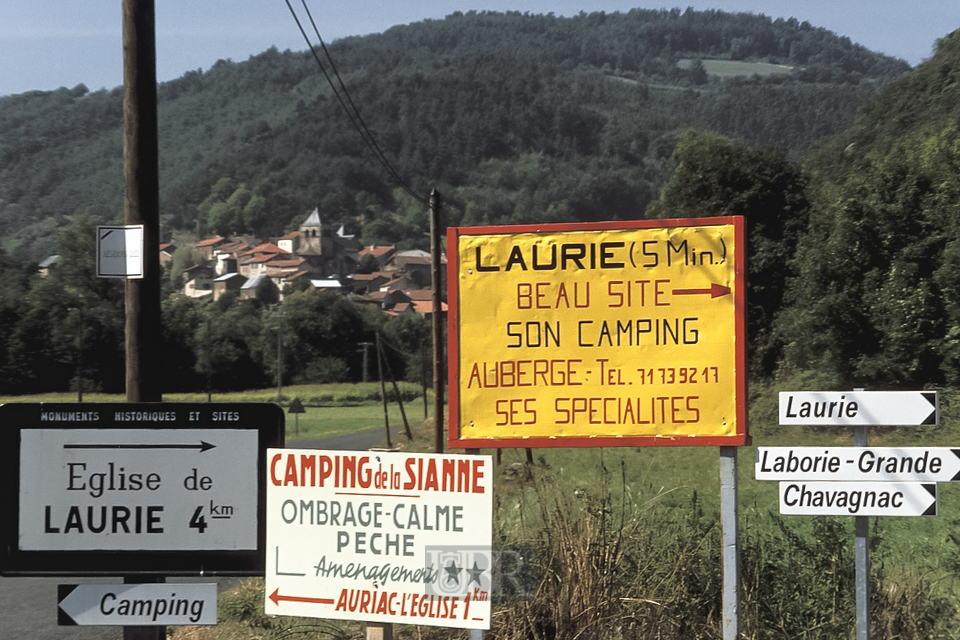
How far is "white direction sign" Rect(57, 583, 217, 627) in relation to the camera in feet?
14.2

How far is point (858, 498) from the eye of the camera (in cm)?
480

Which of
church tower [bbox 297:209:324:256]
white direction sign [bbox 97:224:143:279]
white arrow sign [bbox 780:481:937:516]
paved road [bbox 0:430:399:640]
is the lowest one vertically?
paved road [bbox 0:430:399:640]

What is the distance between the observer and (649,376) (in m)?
4.92

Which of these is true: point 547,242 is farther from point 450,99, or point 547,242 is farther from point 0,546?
point 450,99

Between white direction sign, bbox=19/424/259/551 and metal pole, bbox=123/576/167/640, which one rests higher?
white direction sign, bbox=19/424/259/551

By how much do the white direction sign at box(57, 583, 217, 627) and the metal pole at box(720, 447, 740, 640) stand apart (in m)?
2.63

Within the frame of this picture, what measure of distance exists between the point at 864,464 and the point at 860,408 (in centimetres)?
30

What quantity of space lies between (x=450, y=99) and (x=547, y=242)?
200 meters

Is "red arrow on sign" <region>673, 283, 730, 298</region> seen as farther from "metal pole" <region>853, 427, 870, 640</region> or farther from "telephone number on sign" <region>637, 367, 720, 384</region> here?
"metal pole" <region>853, 427, 870, 640</region>

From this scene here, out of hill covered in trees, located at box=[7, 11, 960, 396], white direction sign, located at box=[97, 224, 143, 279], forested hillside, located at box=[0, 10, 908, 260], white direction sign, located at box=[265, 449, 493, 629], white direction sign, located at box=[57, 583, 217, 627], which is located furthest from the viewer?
forested hillside, located at box=[0, 10, 908, 260]

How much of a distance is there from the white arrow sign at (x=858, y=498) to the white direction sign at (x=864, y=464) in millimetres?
39

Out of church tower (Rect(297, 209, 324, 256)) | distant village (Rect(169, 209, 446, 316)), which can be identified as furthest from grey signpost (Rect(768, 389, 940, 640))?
church tower (Rect(297, 209, 324, 256))

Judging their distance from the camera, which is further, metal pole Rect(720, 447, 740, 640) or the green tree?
the green tree

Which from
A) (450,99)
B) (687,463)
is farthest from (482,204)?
(687,463)
